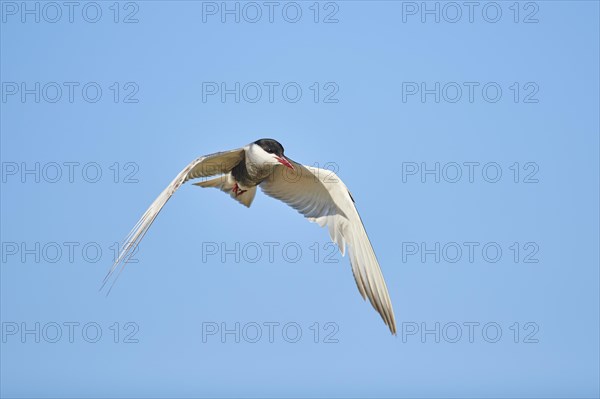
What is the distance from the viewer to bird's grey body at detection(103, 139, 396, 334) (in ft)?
28.0

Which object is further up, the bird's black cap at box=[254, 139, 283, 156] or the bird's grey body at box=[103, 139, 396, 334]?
the bird's black cap at box=[254, 139, 283, 156]

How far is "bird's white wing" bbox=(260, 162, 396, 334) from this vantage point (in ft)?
28.1

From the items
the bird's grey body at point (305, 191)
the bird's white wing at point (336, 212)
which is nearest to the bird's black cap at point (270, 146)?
the bird's grey body at point (305, 191)

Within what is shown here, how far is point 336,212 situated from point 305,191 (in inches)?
20.3

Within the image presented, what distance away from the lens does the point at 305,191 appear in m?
9.48

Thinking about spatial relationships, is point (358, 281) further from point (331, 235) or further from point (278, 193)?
point (278, 193)

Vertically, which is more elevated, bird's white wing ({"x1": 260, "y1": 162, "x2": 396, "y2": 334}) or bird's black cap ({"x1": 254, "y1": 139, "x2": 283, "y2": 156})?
bird's black cap ({"x1": 254, "y1": 139, "x2": 283, "y2": 156})

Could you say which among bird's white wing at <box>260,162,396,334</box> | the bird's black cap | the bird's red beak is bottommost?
bird's white wing at <box>260,162,396,334</box>

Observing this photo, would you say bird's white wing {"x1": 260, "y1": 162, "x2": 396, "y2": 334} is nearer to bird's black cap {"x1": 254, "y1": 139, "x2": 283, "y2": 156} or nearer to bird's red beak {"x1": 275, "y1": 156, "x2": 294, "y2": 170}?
bird's red beak {"x1": 275, "y1": 156, "x2": 294, "y2": 170}

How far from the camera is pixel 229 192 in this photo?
9406 millimetres

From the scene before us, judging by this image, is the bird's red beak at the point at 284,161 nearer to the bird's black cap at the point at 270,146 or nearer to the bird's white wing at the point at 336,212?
the bird's black cap at the point at 270,146

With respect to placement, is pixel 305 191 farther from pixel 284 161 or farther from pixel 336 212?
pixel 284 161

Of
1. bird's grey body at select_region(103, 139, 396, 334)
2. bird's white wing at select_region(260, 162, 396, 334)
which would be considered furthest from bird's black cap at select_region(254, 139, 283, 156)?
bird's white wing at select_region(260, 162, 396, 334)

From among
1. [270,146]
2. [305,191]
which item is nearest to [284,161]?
[270,146]
